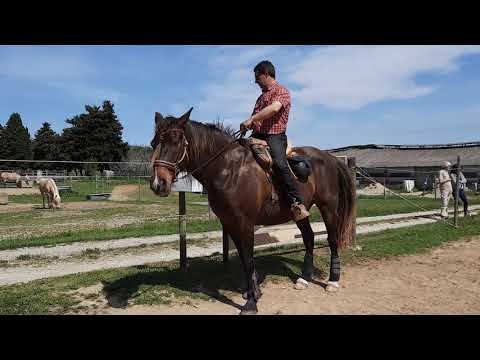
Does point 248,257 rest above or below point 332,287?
above

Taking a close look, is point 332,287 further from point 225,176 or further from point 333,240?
point 225,176

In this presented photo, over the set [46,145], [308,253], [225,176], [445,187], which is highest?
[46,145]

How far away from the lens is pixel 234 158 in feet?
14.7

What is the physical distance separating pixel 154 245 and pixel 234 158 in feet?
17.5

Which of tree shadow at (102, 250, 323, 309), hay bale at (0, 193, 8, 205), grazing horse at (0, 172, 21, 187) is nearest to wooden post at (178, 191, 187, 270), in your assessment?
tree shadow at (102, 250, 323, 309)

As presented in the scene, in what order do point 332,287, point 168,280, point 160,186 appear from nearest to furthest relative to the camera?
point 160,186, point 332,287, point 168,280

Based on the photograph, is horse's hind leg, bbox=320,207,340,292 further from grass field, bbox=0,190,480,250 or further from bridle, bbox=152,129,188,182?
grass field, bbox=0,190,480,250

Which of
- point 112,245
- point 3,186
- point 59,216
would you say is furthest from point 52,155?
point 112,245

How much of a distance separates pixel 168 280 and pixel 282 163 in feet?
8.55

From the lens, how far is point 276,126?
4.67 meters

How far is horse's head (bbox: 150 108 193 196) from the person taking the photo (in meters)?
3.80

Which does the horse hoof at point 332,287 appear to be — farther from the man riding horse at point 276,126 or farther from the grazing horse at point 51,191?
the grazing horse at point 51,191

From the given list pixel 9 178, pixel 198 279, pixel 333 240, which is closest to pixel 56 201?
pixel 198 279

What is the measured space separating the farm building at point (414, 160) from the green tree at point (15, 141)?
181 ft
